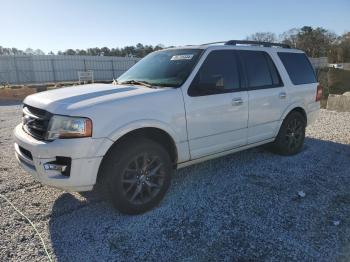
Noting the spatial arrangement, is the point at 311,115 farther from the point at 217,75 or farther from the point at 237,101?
the point at 217,75

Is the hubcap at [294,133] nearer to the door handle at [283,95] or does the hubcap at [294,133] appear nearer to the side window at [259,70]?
the door handle at [283,95]

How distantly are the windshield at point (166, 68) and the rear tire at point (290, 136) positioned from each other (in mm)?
2216

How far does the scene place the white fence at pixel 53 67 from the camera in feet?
116

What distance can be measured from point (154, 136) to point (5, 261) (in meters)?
1.96

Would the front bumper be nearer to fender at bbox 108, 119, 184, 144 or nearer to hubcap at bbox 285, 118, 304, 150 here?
fender at bbox 108, 119, 184, 144

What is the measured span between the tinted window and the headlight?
3.78m

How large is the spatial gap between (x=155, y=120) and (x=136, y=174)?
644 millimetres

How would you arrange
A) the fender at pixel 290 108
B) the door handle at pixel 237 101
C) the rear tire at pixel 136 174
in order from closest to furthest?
the rear tire at pixel 136 174, the door handle at pixel 237 101, the fender at pixel 290 108

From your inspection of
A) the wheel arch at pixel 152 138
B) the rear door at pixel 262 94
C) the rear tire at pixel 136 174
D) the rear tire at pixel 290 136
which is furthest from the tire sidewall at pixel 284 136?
the rear tire at pixel 136 174

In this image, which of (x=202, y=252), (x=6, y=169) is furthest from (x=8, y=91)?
(x=202, y=252)

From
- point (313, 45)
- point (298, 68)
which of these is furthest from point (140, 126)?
point (313, 45)

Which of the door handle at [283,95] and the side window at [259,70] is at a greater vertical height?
the side window at [259,70]

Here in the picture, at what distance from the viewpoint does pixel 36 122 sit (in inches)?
145

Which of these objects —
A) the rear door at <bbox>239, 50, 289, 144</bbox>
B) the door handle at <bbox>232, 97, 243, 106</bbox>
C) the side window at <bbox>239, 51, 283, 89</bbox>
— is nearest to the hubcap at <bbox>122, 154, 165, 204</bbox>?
the door handle at <bbox>232, 97, 243, 106</bbox>
